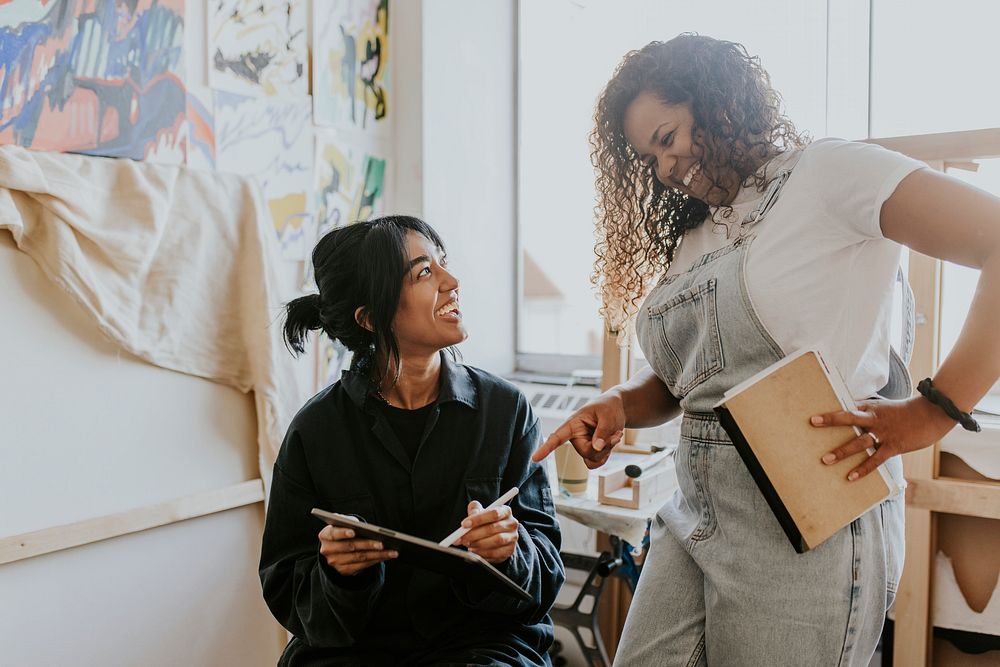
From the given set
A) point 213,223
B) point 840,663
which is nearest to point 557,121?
point 213,223

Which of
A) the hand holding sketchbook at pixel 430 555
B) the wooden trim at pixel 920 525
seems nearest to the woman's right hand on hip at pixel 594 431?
the hand holding sketchbook at pixel 430 555

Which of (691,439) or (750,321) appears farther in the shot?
(691,439)

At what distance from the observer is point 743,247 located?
1.02 m

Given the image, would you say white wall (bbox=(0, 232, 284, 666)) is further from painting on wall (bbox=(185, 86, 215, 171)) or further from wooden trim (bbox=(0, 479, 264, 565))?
painting on wall (bbox=(185, 86, 215, 171))

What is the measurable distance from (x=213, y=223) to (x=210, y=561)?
86cm

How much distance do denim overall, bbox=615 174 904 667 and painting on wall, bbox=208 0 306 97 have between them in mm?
1408

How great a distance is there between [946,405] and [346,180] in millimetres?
1956

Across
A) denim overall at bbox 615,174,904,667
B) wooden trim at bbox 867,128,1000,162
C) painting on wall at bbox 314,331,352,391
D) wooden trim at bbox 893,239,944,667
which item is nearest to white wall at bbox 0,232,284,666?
painting on wall at bbox 314,331,352,391

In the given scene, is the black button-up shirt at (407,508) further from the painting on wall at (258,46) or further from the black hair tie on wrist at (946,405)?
the painting on wall at (258,46)

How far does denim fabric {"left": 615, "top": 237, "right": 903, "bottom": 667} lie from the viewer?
3.21 ft

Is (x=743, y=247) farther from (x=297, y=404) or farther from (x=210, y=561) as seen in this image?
(x=210, y=561)

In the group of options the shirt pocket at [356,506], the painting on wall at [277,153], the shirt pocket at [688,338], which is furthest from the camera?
the painting on wall at [277,153]

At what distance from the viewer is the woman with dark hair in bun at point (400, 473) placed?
1295mm

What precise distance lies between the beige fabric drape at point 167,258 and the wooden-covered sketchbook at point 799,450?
4.38 ft
